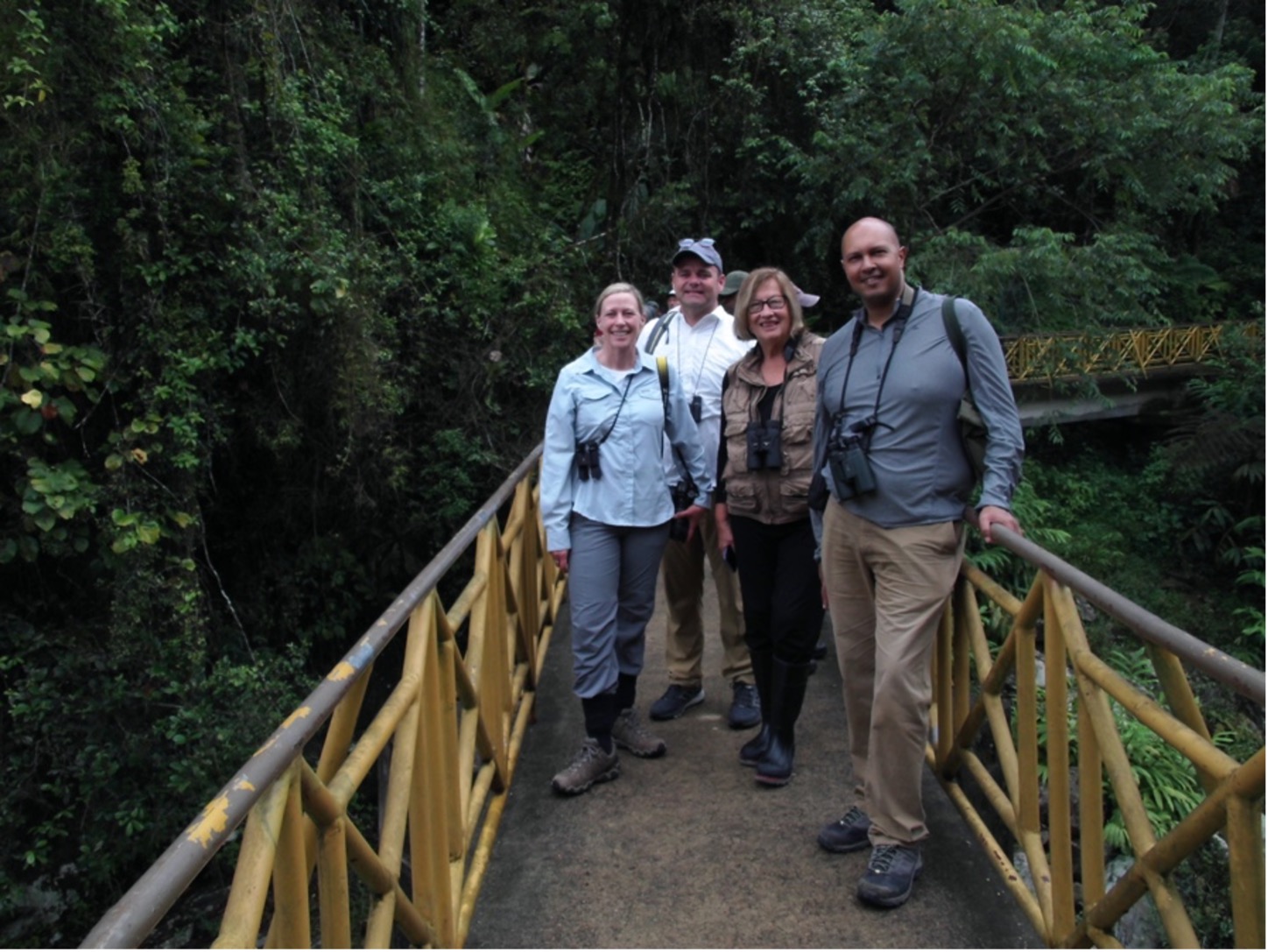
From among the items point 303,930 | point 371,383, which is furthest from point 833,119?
point 303,930

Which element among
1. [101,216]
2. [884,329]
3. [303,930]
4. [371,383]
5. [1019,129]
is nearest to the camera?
[303,930]

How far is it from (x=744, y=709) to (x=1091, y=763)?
2.00 meters

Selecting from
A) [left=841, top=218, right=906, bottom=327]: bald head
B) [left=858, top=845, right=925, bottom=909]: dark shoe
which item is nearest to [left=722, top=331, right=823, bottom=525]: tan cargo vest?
→ [left=841, top=218, right=906, bottom=327]: bald head

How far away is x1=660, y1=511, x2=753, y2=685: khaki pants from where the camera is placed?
4414 millimetres

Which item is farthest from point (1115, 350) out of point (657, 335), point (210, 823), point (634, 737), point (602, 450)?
point (210, 823)

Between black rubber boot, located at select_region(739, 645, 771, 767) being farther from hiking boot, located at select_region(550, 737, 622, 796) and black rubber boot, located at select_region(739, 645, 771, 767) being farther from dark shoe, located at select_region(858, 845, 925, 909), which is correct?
dark shoe, located at select_region(858, 845, 925, 909)

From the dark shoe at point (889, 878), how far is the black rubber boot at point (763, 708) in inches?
31.2

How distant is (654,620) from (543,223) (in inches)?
227

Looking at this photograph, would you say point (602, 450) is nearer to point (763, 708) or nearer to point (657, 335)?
point (657, 335)

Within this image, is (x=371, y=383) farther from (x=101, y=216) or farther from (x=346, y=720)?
(x=346, y=720)

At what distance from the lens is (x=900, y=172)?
1119 cm

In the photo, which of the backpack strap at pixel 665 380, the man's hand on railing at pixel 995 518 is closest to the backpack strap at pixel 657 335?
the backpack strap at pixel 665 380

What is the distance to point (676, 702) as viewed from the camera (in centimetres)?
450

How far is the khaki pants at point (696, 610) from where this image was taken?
4414 millimetres
